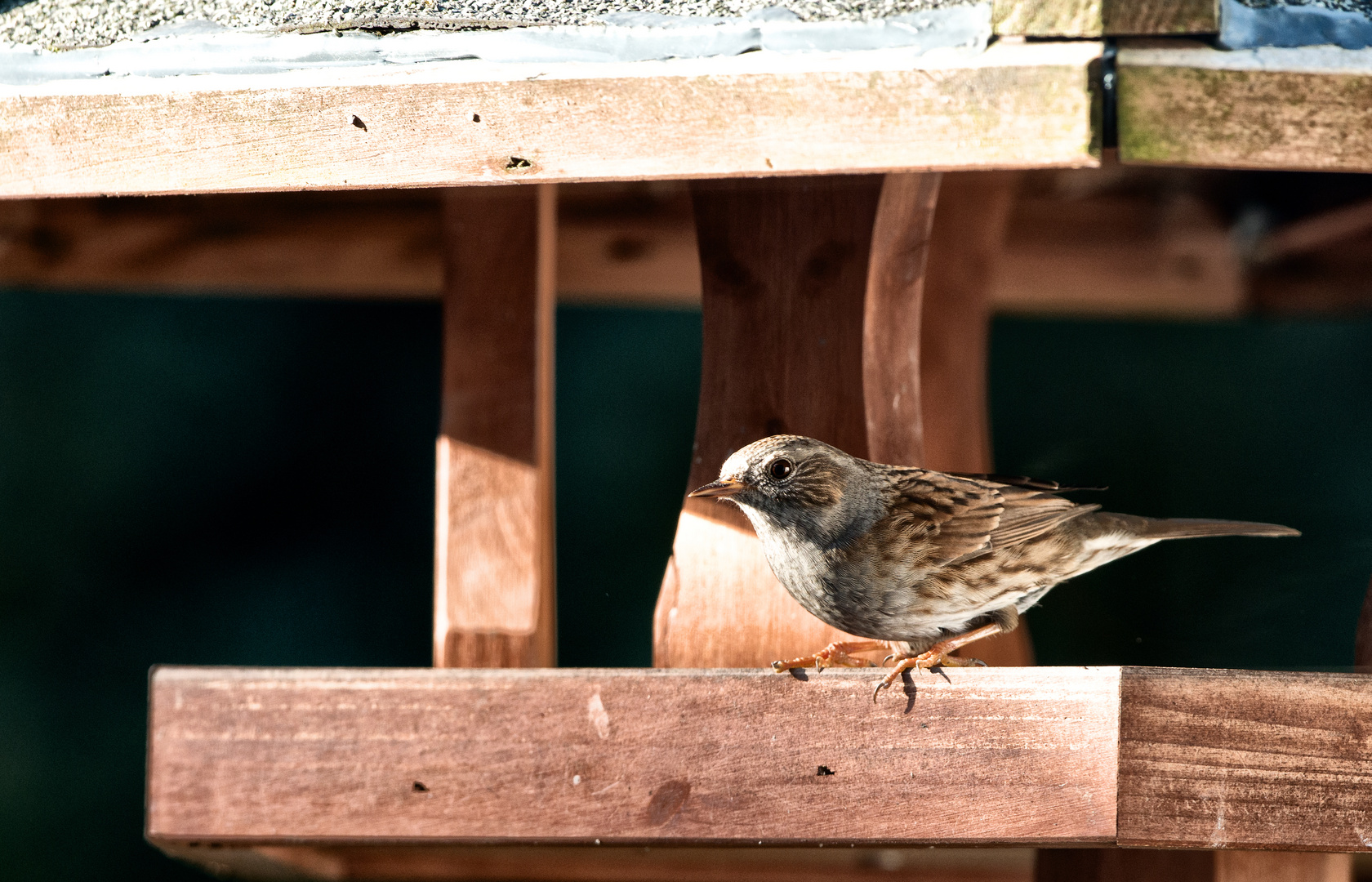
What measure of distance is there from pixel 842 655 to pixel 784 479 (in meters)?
0.32

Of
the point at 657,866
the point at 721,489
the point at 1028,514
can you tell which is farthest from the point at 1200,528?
the point at 657,866

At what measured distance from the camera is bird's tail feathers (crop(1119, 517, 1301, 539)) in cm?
237

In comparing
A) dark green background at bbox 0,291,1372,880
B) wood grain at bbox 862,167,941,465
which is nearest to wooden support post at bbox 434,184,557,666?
wood grain at bbox 862,167,941,465

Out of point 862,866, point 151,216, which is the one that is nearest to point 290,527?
point 151,216

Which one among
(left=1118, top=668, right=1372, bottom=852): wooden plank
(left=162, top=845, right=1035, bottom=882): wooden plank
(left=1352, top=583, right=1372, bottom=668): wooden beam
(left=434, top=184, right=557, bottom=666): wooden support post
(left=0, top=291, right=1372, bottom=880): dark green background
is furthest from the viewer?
(left=0, top=291, right=1372, bottom=880): dark green background

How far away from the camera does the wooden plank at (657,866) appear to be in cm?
266

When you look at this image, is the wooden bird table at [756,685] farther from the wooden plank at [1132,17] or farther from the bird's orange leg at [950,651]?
the bird's orange leg at [950,651]

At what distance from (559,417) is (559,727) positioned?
2.67m

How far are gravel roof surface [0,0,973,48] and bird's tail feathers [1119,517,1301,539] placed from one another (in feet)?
3.79

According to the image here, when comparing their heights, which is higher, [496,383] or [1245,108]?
[1245,108]

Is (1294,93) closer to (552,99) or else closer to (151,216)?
(552,99)

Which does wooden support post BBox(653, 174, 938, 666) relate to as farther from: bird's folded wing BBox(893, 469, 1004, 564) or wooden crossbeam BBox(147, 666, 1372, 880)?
wooden crossbeam BBox(147, 666, 1372, 880)

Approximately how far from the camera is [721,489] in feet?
6.55

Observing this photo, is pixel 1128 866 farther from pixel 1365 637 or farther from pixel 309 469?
pixel 309 469
